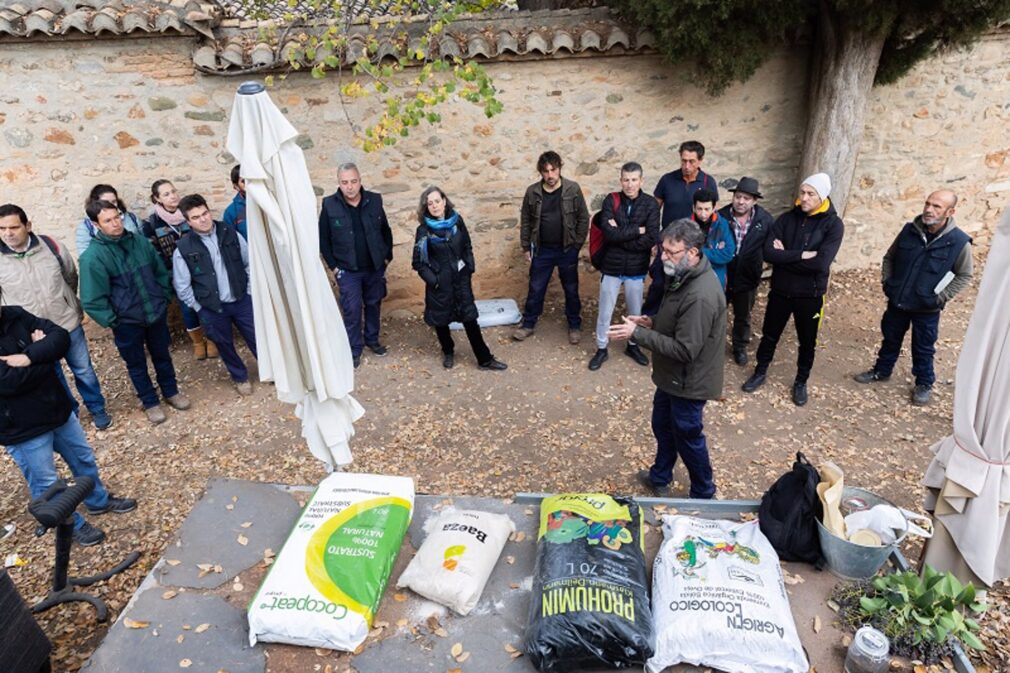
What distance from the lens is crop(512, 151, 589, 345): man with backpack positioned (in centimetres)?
620

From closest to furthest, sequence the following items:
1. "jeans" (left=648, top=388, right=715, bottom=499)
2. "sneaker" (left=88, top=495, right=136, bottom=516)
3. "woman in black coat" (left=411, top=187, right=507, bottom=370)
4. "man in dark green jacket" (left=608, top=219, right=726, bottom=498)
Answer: "man in dark green jacket" (left=608, top=219, right=726, bottom=498), "jeans" (left=648, top=388, right=715, bottom=499), "sneaker" (left=88, top=495, right=136, bottom=516), "woman in black coat" (left=411, top=187, right=507, bottom=370)

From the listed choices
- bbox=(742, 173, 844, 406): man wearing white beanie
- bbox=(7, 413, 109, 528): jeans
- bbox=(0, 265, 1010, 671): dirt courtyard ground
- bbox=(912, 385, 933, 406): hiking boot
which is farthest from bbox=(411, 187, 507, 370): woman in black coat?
bbox=(912, 385, 933, 406): hiking boot

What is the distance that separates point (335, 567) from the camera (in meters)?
2.84

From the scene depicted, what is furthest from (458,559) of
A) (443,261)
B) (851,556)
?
(443,261)

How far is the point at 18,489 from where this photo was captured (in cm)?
488

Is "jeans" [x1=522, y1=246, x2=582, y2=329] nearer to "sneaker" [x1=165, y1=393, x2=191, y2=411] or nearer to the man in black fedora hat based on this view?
Answer: the man in black fedora hat

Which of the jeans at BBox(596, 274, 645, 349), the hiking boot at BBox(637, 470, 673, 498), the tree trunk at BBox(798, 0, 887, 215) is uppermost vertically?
the tree trunk at BBox(798, 0, 887, 215)

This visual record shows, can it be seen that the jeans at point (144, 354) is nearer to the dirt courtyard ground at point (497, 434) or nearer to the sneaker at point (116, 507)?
the dirt courtyard ground at point (497, 434)

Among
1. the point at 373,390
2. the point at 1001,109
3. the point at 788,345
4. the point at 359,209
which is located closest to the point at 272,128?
the point at 359,209

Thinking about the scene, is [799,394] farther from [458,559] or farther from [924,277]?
[458,559]

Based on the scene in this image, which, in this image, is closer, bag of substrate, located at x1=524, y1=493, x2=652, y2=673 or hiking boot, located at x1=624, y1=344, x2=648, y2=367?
bag of substrate, located at x1=524, y1=493, x2=652, y2=673

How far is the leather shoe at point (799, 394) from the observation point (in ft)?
18.6

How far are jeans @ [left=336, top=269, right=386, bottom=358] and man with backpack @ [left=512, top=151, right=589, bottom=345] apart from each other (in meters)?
1.53

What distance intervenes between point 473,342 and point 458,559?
11.5 ft
